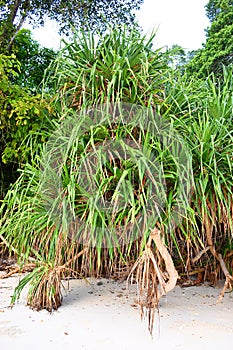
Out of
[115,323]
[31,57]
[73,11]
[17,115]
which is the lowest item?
[115,323]

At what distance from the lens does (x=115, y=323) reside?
6.28ft

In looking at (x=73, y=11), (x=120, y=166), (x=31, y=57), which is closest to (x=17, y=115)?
(x=120, y=166)

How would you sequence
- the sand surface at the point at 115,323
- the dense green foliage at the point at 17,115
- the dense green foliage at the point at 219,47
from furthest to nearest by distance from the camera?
1. the dense green foliage at the point at 219,47
2. the dense green foliage at the point at 17,115
3. the sand surface at the point at 115,323

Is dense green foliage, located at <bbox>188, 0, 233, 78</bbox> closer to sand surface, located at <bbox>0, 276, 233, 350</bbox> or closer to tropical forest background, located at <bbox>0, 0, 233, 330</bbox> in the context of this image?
tropical forest background, located at <bbox>0, 0, 233, 330</bbox>

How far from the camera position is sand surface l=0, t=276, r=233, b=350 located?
1699 mm

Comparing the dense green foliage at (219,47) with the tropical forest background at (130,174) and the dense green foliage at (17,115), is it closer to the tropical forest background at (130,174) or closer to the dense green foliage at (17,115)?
the dense green foliage at (17,115)

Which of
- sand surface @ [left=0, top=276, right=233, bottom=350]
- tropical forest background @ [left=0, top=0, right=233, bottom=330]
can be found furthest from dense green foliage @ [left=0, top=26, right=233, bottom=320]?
sand surface @ [left=0, top=276, right=233, bottom=350]

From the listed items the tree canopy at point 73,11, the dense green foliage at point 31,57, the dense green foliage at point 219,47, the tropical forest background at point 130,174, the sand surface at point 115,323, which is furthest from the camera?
the dense green foliage at point 219,47

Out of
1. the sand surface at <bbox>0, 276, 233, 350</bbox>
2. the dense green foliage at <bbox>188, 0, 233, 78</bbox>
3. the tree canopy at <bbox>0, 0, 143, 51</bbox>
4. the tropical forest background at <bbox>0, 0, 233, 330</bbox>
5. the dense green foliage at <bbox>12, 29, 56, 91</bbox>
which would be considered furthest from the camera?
the dense green foliage at <bbox>188, 0, 233, 78</bbox>

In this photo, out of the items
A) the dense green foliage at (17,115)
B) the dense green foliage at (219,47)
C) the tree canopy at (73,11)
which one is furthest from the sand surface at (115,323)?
the dense green foliage at (219,47)

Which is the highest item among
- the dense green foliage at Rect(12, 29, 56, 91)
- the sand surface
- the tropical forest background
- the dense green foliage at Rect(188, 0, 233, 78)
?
the dense green foliage at Rect(188, 0, 233, 78)

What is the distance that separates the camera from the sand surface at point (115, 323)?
1.70m

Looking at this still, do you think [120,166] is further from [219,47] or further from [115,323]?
[219,47]

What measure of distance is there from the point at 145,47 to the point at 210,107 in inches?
21.7
